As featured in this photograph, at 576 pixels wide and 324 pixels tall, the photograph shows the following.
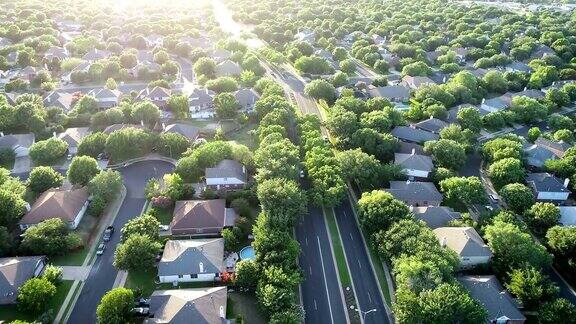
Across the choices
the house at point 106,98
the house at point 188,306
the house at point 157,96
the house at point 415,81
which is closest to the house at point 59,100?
the house at point 106,98

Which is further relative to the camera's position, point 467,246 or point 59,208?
point 59,208

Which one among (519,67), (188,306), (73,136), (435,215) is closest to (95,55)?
(73,136)

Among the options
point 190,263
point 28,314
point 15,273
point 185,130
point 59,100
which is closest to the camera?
point 28,314

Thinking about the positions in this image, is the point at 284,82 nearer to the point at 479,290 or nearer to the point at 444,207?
the point at 444,207

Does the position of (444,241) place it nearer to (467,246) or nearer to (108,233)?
(467,246)

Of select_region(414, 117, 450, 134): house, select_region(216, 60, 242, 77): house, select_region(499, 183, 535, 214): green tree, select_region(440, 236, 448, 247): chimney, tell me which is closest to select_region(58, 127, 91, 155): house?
select_region(216, 60, 242, 77): house

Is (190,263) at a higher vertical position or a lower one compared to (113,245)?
higher

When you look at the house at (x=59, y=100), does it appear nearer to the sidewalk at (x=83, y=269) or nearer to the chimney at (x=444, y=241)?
the sidewalk at (x=83, y=269)

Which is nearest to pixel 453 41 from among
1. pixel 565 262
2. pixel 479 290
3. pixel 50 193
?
pixel 565 262
